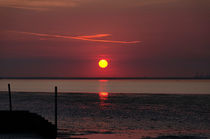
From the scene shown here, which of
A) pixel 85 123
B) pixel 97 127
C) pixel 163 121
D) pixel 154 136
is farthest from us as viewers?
pixel 163 121

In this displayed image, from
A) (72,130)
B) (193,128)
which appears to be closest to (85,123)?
(72,130)

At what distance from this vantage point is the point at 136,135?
29.0 m

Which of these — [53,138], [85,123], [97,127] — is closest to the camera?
[53,138]

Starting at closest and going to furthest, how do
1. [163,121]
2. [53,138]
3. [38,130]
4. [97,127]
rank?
[53,138]
[38,130]
[97,127]
[163,121]

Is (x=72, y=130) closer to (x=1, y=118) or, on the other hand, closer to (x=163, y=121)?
(x=1, y=118)

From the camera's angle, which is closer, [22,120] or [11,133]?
[11,133]

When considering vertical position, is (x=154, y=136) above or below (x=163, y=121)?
below

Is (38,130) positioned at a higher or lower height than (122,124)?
lower

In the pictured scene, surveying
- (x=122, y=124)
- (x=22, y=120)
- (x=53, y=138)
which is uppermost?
(x=122, y=124)

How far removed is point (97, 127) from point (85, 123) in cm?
278

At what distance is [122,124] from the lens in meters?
35.8

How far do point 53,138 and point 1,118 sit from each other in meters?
→ 4.98

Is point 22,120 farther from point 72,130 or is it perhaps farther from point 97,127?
point 97,127

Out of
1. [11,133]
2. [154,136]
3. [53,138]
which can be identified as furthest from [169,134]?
[11,133]
